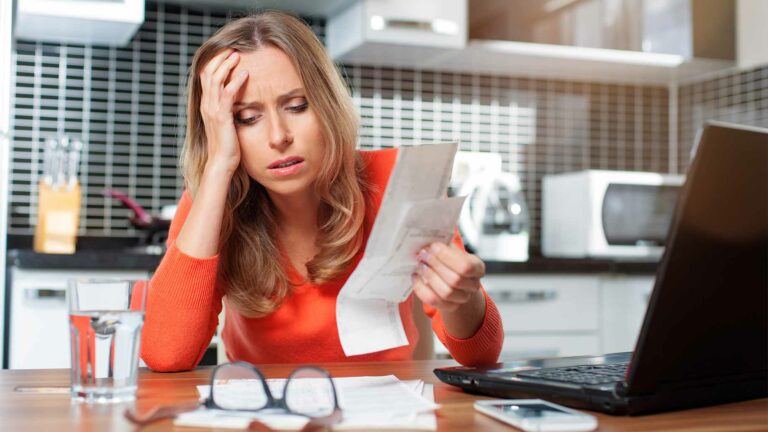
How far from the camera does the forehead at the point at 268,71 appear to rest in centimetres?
133

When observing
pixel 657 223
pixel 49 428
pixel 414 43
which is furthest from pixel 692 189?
pixel 657 223

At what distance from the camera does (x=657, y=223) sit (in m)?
3.10

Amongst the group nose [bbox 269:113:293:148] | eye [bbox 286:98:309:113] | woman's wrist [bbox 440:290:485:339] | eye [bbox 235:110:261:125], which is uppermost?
eye [bbox 286:98:309:113]

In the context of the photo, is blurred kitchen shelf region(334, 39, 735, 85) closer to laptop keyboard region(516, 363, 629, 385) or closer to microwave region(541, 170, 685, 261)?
microwave region(541, 170, 685, 261)

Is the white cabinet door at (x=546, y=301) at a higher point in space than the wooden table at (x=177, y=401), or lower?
lower

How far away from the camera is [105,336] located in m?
0.86

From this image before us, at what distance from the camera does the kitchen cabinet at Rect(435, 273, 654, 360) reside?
2.68 m

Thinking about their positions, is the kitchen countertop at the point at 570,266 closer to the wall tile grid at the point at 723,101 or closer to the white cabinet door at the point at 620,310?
the white cabinet door at the point at 620,310

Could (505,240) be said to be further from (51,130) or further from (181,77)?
(51,130)

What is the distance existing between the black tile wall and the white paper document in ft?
7.01

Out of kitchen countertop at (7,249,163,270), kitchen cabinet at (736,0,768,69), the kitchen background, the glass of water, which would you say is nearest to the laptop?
the glass of water

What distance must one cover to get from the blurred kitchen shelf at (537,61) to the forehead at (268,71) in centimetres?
157

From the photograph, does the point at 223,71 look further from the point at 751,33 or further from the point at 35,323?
the point at 751,33

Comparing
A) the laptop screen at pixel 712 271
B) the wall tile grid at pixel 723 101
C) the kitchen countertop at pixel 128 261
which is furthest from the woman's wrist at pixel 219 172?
the wall tile grid at pixel 723 101
